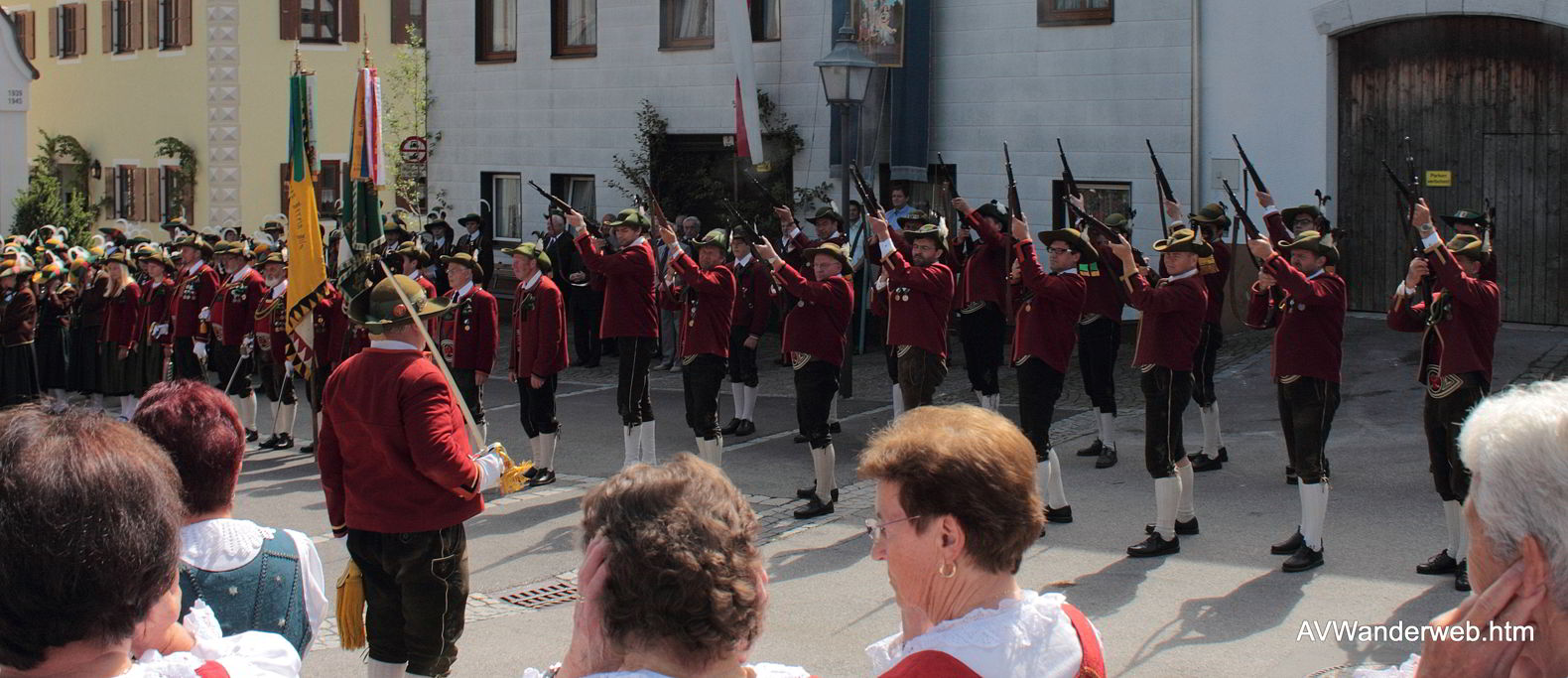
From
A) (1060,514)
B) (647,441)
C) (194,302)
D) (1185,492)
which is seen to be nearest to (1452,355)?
(1185,492)

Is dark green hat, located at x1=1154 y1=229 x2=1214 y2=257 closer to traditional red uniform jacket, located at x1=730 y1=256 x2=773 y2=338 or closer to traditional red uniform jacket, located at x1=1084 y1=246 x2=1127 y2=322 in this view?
traditional red uniform jacket, located at x1=1084 y1=246 x2=1127 y2=322

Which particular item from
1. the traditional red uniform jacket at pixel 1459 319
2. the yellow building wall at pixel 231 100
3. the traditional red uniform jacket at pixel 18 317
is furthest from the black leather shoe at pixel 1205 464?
the yellow building wall at pixel 231 100

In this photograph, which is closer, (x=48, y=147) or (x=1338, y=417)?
(x=1338, y=417)

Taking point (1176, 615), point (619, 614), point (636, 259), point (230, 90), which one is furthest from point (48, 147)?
point (619, 614)

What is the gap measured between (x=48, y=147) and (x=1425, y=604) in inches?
1359

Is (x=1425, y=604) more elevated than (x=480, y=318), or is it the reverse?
(x=480, y=318)

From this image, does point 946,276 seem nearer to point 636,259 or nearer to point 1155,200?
point 636,259

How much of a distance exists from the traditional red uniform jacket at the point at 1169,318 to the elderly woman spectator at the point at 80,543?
7.13 metres

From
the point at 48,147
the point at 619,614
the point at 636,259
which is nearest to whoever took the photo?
the point at 619,614

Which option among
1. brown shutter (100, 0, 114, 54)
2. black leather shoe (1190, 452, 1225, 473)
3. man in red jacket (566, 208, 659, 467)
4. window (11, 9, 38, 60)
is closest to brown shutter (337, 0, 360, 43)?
brown shutter (100, 0, 114, 54)

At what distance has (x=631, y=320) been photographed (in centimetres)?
1140

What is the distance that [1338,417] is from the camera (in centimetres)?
1253

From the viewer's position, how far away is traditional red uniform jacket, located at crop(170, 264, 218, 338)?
46.5ft

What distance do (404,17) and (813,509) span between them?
25.7 m
